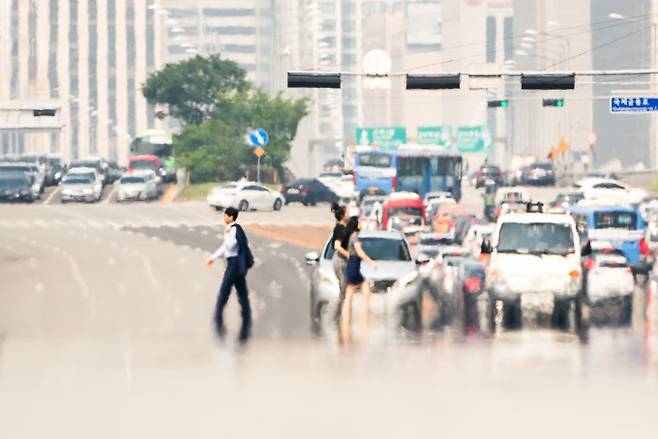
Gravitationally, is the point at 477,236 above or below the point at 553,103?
below

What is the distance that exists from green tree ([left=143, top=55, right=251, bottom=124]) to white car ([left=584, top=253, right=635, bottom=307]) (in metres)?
87.8

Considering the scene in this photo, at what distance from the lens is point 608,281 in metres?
33.5

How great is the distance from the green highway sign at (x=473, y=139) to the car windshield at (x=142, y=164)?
6774 centimetres

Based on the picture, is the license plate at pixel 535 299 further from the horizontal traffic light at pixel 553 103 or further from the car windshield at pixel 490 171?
the car windshield at pixel 490 171

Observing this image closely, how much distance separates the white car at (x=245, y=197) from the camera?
84875 millimetres

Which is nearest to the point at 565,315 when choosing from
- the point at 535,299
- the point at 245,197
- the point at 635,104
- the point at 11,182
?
the point at 535,299

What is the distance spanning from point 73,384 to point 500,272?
1212 cm

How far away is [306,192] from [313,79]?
3766cm

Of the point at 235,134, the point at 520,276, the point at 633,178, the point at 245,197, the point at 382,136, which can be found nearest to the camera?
the point at 520,276

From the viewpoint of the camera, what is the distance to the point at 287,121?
108m

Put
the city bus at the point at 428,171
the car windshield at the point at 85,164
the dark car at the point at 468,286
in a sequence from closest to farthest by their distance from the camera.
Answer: the dark car at the point at 468,286
the city bus at the point at 428,171
the car windshield at the point at 85,164

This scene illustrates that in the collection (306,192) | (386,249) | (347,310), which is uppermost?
(386,249)

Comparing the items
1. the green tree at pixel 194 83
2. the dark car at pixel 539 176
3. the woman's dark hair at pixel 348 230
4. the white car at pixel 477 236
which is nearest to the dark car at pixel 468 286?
the woman's dark hair at pixel 348 230

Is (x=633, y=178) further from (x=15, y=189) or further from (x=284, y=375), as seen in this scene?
(x=284, y=375)
